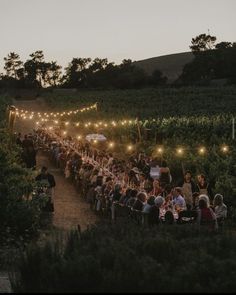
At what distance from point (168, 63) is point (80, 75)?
4587cm

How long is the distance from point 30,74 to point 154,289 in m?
154

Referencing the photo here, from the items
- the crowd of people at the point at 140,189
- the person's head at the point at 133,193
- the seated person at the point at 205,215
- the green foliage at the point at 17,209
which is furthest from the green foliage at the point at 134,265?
the person's head at the point at 133,193

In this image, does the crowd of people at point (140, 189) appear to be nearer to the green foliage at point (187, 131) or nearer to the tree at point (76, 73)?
the green foliage at point (187, 131)

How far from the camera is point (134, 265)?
21.9ft

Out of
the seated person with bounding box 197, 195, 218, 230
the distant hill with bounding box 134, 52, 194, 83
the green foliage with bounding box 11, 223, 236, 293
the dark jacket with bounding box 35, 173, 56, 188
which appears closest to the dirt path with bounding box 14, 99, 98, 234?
the dark jacket with bounding box 35, 173, 56, 188

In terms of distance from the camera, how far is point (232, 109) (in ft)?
229

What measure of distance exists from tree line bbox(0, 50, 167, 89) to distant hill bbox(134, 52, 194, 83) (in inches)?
675

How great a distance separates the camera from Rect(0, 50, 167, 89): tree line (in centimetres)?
11775

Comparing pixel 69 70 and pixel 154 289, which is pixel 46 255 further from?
pixel 69 70

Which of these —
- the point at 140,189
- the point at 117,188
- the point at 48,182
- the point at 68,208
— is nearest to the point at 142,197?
the point at 117,188

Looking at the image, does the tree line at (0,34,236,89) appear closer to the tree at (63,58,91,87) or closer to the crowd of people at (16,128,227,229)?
the tree at (63,58,91,87)

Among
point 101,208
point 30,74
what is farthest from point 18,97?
point 101,208

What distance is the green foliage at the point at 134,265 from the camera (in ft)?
20.8

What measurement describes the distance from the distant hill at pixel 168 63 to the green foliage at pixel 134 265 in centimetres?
15219
